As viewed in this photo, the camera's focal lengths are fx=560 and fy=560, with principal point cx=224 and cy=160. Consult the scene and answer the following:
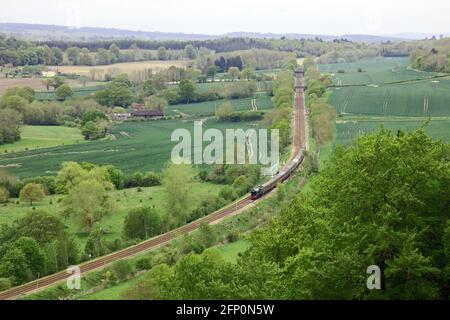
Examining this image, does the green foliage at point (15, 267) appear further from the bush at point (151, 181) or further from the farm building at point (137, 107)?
the farm building at point (137, 107)

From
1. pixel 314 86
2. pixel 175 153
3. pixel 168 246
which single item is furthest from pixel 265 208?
pixel 314 86

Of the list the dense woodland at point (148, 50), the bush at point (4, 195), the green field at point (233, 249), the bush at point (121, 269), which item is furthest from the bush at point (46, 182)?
the dense woodland at point (148, 50)

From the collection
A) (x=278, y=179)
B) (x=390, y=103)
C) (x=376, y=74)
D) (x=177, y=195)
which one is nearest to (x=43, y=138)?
(x=278, y=179)

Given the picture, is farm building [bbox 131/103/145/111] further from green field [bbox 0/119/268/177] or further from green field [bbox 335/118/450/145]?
green field [bbox 335/118/450/145]

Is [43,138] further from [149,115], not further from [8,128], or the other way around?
[149,115]

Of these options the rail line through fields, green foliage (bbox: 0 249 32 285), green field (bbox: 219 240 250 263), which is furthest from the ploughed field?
green foliage (bbox: 0 249 32 285)

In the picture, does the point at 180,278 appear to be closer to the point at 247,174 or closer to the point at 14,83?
the point at 247,174

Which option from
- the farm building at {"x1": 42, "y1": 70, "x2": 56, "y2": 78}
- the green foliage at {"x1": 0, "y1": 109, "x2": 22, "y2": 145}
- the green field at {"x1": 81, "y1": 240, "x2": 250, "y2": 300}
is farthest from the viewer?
the farm building at {"x1": 42, "y1": 70, "x2": 56, "y2": 78}
